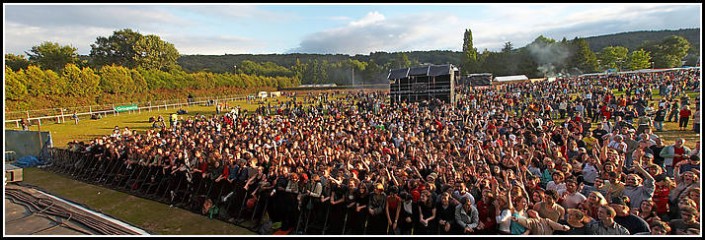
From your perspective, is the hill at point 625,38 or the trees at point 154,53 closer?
the trees at point 154,53

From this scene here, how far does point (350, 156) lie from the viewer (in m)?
8.69

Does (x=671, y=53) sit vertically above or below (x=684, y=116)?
above

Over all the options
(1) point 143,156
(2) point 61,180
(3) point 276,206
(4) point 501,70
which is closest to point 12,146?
(2) point 61,180

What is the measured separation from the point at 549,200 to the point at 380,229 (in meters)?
2.62

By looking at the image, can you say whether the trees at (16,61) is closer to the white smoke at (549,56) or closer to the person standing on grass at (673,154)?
the person standing on grass at (673,154)

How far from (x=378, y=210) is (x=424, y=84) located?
26.2m

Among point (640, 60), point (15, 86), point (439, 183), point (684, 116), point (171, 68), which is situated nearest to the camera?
point (439, 183)

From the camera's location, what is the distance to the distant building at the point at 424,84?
97.6 ft

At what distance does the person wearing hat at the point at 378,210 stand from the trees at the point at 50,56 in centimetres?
5886

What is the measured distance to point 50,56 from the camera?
160 feet

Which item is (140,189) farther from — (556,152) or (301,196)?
(556,152)

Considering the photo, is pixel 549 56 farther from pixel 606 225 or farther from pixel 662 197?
pixel 606 225

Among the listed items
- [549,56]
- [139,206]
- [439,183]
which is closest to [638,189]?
[439,183]

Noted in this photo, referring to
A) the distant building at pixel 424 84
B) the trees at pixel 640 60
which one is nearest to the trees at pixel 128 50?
the distant building at pixel 424 84
